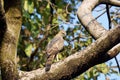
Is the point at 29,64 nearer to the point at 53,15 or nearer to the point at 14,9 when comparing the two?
the point at 53,15

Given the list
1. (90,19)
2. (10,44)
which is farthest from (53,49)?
(10,44)

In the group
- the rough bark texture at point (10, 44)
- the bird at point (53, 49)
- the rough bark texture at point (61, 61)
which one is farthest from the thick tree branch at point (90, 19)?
the rough bark texture at point (10, 44)

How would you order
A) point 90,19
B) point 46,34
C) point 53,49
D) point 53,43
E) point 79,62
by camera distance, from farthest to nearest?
point 46,34, point 53,43, point 53,49, point 90,19, point 79,62

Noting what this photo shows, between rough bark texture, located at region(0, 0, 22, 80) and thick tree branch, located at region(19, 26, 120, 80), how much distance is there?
16 centimetres

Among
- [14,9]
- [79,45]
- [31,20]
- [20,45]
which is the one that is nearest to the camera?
[14,9]

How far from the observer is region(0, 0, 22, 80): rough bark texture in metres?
3.33

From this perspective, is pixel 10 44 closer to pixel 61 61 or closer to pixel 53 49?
pixel 61 61

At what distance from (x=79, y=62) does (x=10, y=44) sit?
558 millimetres

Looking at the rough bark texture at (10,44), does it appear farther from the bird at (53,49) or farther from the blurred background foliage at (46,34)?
the blurred background foliage at (46,34)

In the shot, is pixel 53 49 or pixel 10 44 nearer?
pixel 10 44

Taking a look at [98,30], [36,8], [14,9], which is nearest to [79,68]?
[98,30]

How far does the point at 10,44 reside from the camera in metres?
3.43

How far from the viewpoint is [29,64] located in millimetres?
7176

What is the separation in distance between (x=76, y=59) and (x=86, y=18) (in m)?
0.69
